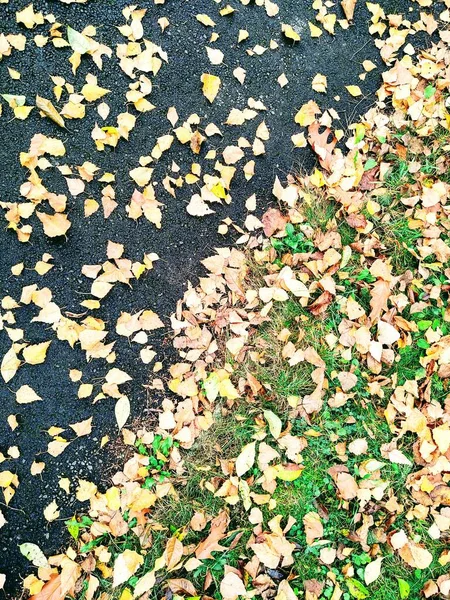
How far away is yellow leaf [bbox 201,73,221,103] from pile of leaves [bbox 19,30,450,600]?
1.85 feet

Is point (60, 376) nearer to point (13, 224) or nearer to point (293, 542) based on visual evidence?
A: point (13, 224)

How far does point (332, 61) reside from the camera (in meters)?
3.11

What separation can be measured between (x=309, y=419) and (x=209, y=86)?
199 centimetres

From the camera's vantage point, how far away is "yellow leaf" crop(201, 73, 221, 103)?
9.70 ft

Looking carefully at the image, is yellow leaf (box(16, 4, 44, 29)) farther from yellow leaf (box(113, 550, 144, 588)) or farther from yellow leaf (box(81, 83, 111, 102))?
yellow leaf (box(113, 550, 144, 588))

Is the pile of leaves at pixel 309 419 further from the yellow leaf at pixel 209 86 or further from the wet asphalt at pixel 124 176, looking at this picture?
the yellow leaf at pixel 209 86

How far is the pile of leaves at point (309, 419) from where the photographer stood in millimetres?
2422

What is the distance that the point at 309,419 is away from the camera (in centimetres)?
262

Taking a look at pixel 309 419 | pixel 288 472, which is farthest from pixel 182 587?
pixel 309 419

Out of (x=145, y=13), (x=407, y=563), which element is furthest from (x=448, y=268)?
(x=145, y=13)

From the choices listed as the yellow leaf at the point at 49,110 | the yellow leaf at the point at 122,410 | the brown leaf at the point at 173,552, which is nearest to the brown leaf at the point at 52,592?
the brown leaf at the point at 173,552

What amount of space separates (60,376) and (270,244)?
1.35 meters

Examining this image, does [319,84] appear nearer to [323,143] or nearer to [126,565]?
[323,143]

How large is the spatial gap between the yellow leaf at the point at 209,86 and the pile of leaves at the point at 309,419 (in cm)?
56
